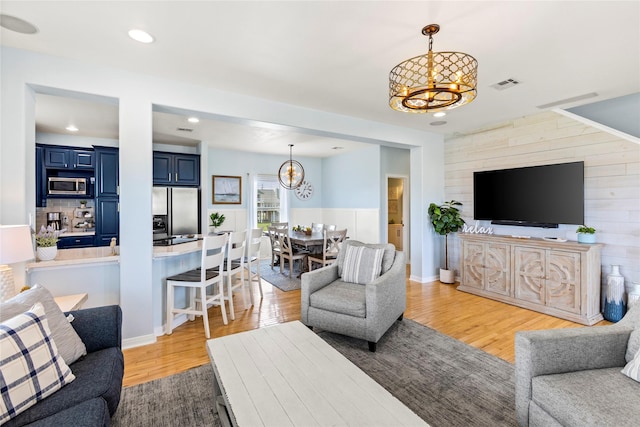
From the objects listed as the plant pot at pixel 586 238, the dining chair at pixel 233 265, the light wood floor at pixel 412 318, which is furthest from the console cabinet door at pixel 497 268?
the dining chair at pixel 233 265

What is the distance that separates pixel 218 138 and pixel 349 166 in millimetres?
3128

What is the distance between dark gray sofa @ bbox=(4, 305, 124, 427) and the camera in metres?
1.22

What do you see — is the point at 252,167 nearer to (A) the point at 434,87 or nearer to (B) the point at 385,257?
(B) the point at 385,257

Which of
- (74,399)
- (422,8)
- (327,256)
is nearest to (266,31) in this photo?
(422,8)

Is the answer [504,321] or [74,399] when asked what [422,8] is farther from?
[504,321]

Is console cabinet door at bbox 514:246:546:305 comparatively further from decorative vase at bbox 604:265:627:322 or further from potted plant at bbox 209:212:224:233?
potted plant at bbox 209:212:224:233

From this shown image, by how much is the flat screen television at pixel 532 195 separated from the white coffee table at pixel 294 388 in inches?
144

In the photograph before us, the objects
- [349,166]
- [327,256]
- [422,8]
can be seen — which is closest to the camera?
[422,8]

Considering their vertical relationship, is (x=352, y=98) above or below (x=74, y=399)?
above

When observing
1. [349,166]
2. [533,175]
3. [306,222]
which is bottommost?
[306,222]

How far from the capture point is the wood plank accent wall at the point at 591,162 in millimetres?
3324

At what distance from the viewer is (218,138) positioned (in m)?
5.61

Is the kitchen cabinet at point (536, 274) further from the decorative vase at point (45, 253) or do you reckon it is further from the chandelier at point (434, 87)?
the decorative vase at point (45, 253)

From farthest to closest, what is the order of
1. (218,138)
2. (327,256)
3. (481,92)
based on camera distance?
(218,138)
(327,256)
(481,92)
